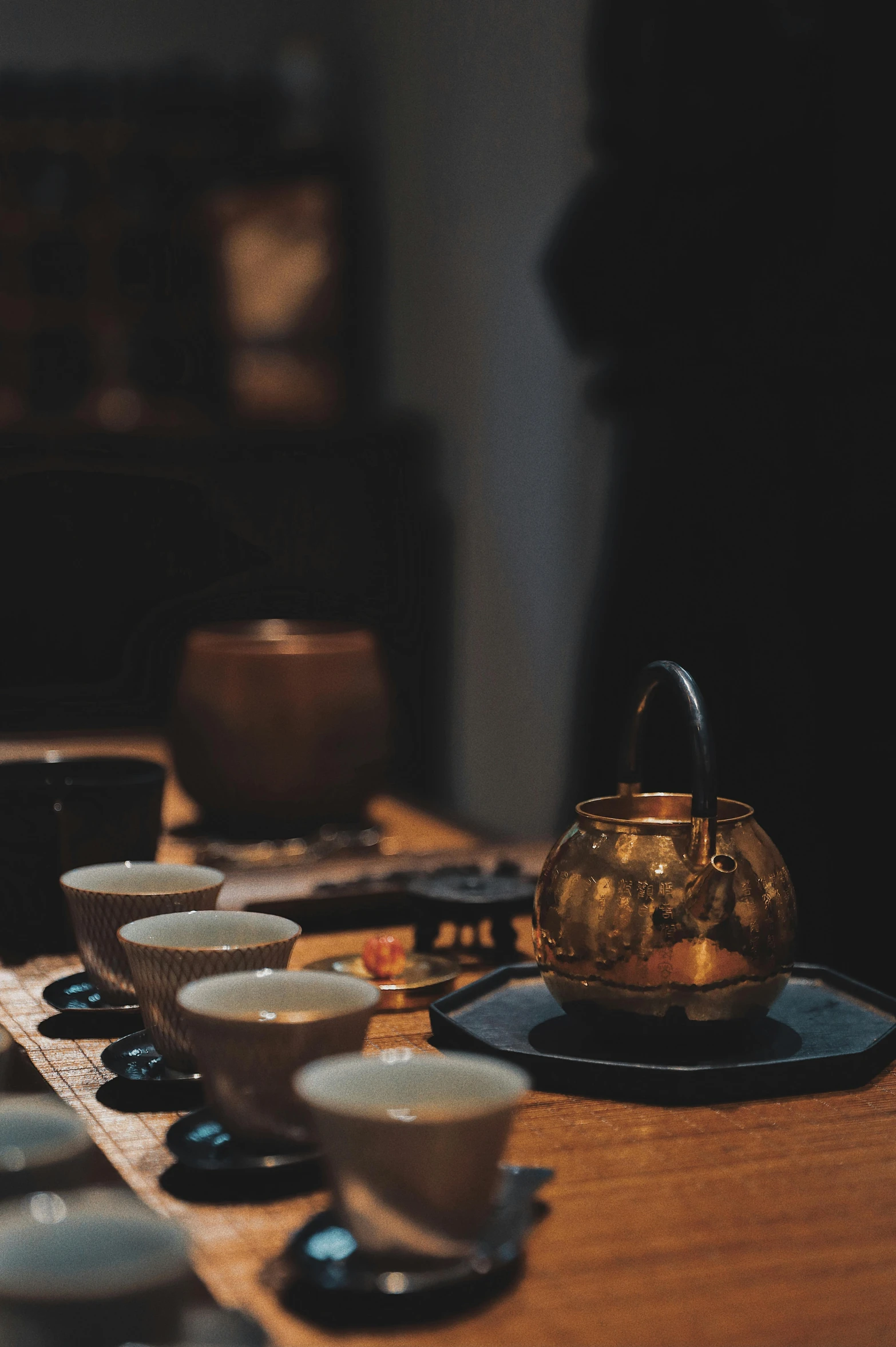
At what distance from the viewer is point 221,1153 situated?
608 mm

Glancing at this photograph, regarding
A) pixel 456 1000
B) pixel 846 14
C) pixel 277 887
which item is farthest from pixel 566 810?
pixel 456 1000

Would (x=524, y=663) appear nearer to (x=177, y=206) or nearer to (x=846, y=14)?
(x=177, y=206)

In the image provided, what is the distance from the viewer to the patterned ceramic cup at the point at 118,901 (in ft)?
2.60

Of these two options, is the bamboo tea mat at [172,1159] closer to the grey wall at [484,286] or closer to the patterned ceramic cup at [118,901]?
the patterned ceramic cup at [118,901]

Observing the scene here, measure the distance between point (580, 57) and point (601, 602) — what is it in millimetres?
1209

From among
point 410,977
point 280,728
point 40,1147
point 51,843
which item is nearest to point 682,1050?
point 410,977

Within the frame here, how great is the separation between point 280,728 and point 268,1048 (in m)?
0.73

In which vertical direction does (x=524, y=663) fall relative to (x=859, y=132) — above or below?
below

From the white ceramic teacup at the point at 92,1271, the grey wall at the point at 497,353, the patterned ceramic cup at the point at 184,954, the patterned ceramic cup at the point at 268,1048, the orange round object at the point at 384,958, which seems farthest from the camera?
the grey wall at the point at 497,353

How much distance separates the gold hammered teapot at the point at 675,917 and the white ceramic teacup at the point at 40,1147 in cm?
27

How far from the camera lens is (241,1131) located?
1.99ft

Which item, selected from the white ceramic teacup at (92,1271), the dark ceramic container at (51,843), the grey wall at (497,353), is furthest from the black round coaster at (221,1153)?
the grey wall at (497,353)

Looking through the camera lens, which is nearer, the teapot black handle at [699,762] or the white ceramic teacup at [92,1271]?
the white ceramic teacup at [92,1271]

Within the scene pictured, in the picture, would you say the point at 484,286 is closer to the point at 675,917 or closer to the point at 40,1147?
the point at 675,917
